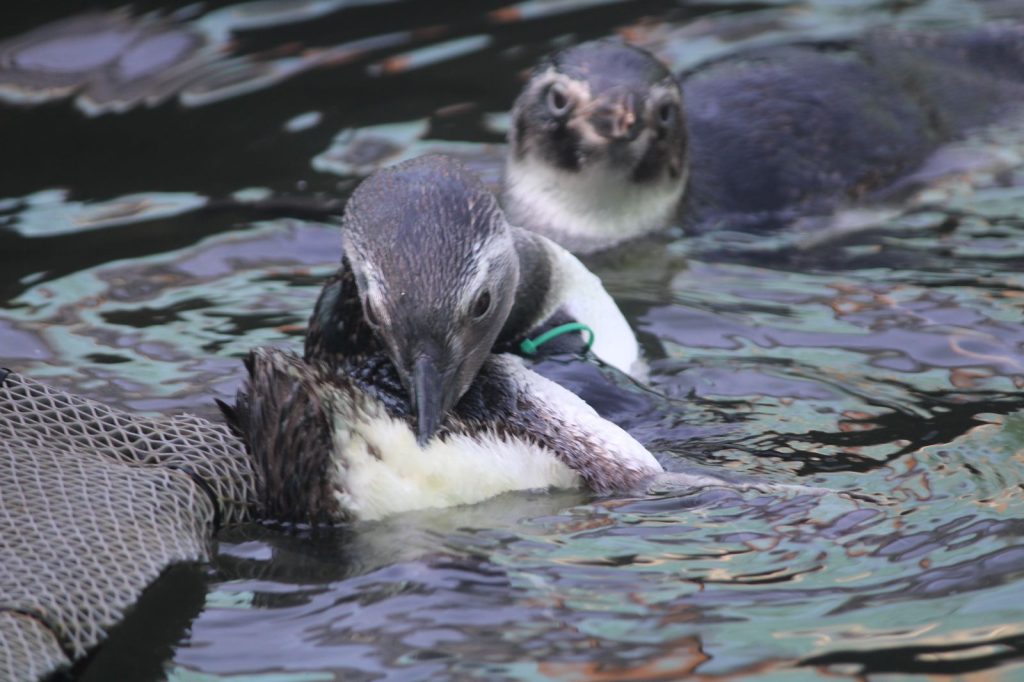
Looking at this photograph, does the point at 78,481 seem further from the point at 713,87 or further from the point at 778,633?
the point at 713,87

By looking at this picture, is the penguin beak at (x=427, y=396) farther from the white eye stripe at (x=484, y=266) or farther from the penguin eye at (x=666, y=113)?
the penguin eye at (x=666, y=113)

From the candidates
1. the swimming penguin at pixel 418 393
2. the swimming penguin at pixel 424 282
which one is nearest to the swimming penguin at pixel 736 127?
the swimming penguin at pixel 424 282

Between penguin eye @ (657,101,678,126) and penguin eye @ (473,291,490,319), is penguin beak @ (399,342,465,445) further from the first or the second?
penguin eye @ (657,101,678,126)

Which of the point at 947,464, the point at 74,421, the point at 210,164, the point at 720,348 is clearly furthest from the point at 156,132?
the point at 947,464

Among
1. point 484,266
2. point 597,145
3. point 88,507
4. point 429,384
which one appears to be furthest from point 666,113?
point 88,507

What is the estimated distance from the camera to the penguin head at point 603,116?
6.60 metres

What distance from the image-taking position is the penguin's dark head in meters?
4.03

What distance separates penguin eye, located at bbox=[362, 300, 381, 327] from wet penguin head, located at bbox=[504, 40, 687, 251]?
8.55 ft

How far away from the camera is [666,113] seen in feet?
22.5

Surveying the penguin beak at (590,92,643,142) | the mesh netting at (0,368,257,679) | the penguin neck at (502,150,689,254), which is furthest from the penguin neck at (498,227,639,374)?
the penguin neck at (502,150,689,254)

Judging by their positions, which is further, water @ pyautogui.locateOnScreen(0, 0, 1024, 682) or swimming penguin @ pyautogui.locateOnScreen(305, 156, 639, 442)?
swimming penguin @ pyautogui.locateOnScreen(305, 156, 639, 442)

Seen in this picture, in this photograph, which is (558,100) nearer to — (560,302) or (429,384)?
Answer: (560,302)

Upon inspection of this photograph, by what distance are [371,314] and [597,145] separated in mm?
2774

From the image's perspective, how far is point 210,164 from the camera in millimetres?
7539
